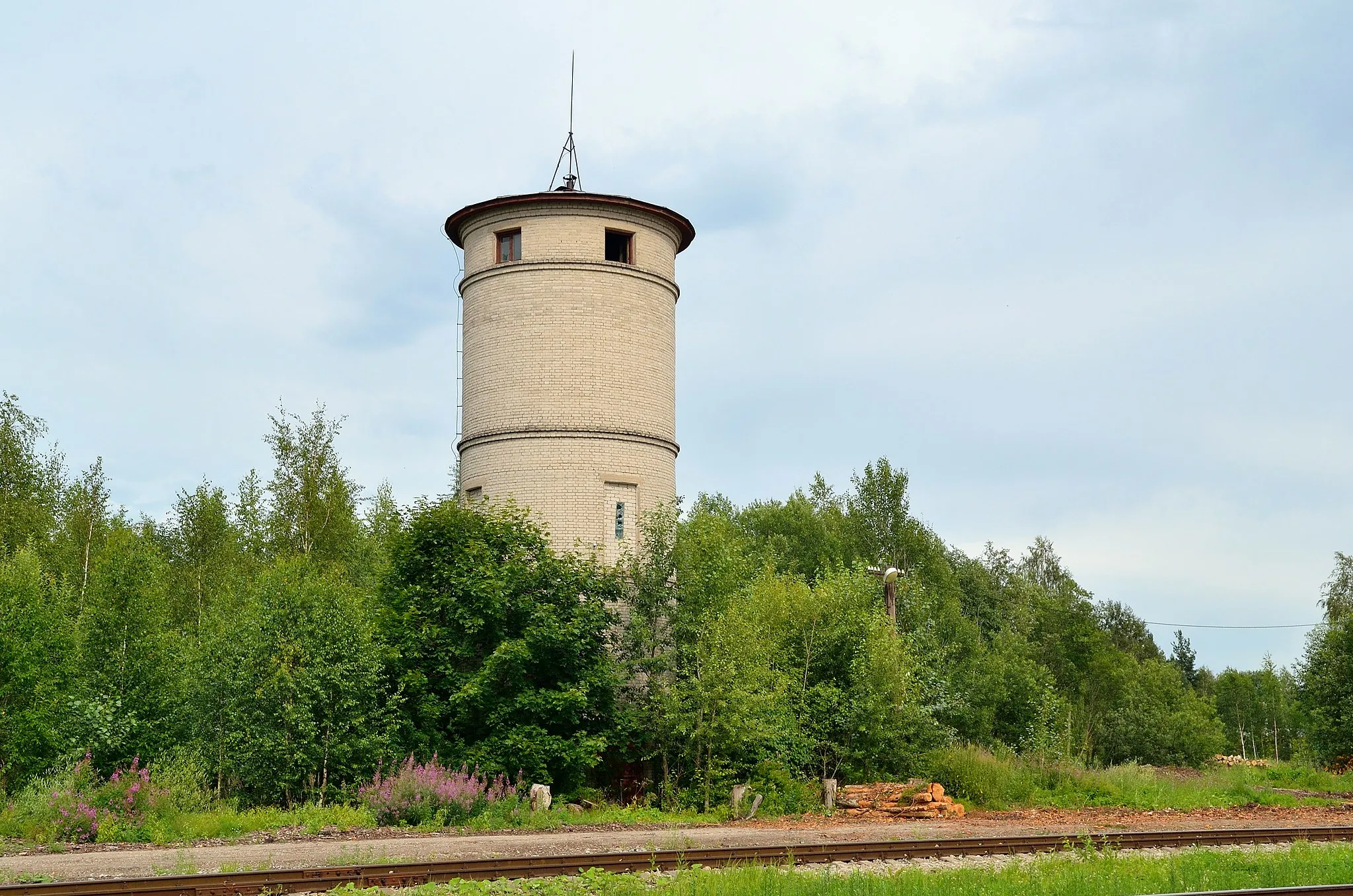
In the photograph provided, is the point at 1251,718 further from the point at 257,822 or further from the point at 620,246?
the point at 257,822

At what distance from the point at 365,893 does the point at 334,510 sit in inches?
1103

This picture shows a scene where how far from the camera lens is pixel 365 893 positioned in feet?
38.0

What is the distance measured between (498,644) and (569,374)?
697cm

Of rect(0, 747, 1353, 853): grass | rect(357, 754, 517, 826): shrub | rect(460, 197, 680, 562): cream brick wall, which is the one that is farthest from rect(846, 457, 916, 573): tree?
rect(357, 754, 517, 826): shrub

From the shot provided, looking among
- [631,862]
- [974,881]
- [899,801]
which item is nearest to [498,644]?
[899,801]

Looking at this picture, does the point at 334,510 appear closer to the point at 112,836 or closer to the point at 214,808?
the point at 214,808

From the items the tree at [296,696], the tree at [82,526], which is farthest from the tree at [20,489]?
the tree at [296,696]

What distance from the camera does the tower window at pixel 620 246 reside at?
28.6 meters

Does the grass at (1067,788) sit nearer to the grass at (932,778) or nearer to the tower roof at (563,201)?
the grass at (932,778)

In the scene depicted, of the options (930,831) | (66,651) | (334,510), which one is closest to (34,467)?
(334,510)

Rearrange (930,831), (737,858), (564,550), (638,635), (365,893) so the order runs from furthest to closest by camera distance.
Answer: (564,550), (638,635), (930,831), (737,858), (365,893)

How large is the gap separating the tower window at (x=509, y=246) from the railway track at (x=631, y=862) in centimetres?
1668

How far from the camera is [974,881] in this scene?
497 inches

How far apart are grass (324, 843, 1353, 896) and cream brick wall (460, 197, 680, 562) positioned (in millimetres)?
13662
